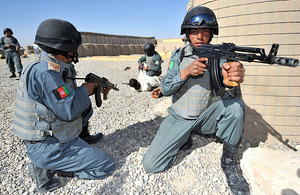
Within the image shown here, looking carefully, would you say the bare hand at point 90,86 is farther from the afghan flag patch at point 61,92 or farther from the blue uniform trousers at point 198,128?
the blue uniform trousers at point 198,128

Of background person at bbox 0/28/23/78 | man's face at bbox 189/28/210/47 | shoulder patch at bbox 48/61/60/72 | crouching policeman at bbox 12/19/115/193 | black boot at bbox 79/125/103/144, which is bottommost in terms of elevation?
black boot at bbox 79/125/103/144

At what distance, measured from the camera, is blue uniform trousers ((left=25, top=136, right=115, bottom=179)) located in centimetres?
206

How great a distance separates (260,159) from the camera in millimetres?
2182

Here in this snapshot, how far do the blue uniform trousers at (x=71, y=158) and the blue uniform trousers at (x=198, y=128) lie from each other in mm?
514

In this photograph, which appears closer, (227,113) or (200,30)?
(227,113)

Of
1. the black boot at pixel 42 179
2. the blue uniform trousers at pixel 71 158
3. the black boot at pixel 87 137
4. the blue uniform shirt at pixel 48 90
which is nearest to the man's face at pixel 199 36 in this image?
the blue uniform shirt at pixel 48 90

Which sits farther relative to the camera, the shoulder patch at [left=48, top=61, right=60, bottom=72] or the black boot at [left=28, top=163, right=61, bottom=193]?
the black boot at [left=28, top=163, right=61, bottom=193]

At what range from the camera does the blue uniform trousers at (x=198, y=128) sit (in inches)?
86.4

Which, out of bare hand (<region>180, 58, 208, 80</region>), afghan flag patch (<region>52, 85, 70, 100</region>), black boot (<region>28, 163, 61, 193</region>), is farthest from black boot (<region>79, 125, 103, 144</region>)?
bare hand (<region>180, 58, 208, 80</region>)

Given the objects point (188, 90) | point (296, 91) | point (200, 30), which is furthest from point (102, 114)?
point (296, 91)

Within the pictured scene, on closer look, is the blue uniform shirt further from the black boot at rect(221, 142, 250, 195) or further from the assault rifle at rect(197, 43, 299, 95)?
the black boot at rect(221, 142, 250, 195)

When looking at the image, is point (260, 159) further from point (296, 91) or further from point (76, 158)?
point (76, 158)

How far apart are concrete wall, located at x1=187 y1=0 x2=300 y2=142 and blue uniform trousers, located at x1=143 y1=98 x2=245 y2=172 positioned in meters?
0.63

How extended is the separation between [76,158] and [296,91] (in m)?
2.84
